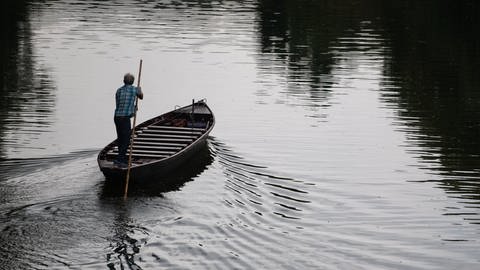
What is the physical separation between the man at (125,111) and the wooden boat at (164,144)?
0.44 meters

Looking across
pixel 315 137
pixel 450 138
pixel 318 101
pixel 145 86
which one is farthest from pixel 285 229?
pixel 145 86

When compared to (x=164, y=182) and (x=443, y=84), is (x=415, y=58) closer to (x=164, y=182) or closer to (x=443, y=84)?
(x=443, y=84)

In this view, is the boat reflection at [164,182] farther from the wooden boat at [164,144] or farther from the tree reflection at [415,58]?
the tree reflection at [415,58]

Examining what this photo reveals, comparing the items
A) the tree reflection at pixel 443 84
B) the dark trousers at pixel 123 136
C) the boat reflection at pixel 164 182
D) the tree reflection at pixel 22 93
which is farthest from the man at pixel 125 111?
the tree reflection at pixel 443 84

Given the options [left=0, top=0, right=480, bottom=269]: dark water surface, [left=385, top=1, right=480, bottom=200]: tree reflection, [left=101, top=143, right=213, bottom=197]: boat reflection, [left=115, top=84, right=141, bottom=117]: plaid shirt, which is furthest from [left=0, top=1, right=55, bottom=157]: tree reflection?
[left=385, top=1, right=480, bottom=200]: tree reflection

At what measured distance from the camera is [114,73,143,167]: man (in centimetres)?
2142

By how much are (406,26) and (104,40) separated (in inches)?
946

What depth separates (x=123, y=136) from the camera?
21547 millimetres

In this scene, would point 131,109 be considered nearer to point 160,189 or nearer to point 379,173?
point 160,189

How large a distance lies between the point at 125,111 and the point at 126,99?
32cm

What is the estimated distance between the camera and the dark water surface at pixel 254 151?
1703cm

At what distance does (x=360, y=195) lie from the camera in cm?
2153

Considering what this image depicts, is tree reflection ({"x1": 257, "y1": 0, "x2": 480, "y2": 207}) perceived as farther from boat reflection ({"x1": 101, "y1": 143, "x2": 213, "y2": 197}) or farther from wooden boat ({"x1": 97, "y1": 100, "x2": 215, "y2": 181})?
wooden boat ({"x1": 97, "y1": 100, "x2": 215, "y2": 181})

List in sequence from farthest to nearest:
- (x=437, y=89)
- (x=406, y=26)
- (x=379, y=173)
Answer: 1. (x=406, y=26)
2. (x=437, y=89)
3. (x=379, y=173)
